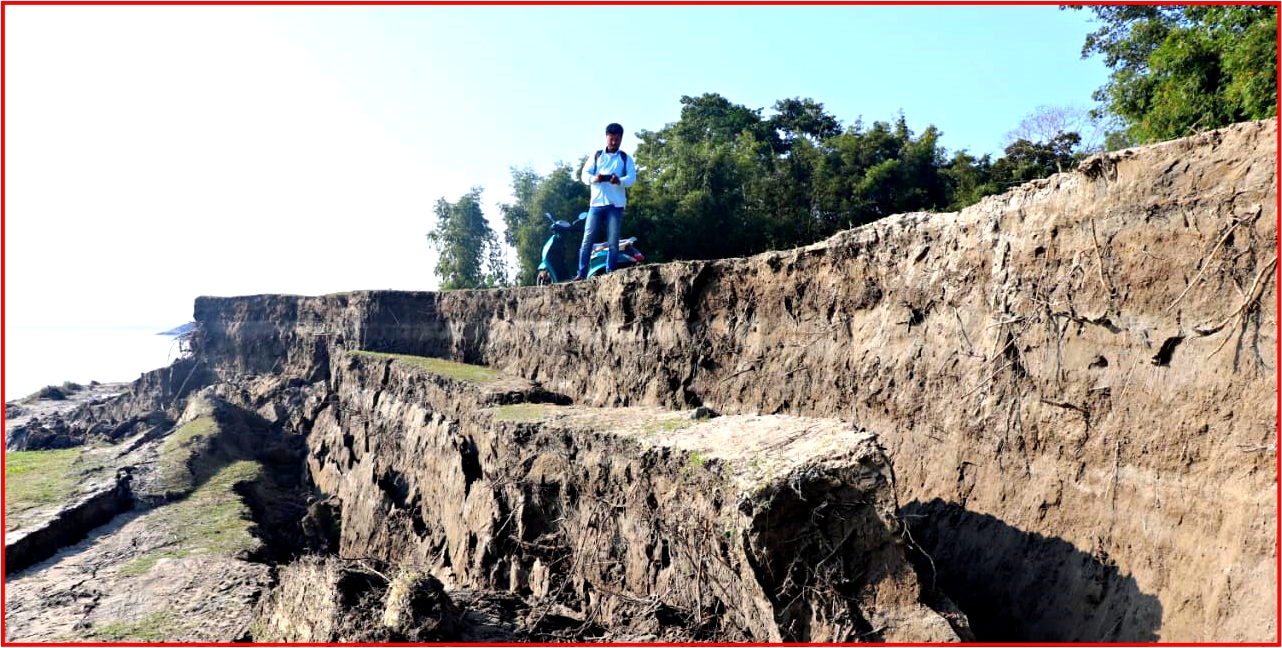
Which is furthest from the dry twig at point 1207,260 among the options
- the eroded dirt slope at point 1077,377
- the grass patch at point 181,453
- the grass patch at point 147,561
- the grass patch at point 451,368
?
the grass patch at point 181,453

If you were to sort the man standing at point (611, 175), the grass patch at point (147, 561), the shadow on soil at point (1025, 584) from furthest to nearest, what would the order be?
the man standing at point (611, 175)
the grass patch at point (147, 561)
the shadow on soil at point (1025, 584)

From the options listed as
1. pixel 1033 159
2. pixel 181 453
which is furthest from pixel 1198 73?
pixel 181 453

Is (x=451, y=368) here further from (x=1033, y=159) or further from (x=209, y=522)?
(x=1033, y=159)

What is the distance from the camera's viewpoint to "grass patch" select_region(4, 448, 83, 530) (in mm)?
12406

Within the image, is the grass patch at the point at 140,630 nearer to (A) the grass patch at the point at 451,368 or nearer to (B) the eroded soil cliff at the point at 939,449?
(B) the eroded soil cliff at the point at 939,449

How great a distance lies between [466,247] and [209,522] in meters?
15.9

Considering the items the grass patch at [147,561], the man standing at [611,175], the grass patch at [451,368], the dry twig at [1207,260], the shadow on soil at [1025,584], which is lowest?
the grass patch at [147,561]

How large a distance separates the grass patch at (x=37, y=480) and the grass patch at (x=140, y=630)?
4.58 meters

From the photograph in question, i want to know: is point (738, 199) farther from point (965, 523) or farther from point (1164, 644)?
point (1164, 644)

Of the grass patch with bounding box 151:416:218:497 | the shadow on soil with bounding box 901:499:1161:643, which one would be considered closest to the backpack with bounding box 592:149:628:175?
the shadow on soil with bounding box 901:499:1161:643

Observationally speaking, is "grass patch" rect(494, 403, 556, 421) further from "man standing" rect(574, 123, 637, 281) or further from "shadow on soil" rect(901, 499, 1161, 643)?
A: "shadow on soil" rect(901, 499, 1161, 643)

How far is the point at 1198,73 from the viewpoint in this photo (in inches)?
420

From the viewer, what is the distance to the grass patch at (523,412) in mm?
9289

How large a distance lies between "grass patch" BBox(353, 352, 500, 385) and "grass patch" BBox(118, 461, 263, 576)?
137 inches
